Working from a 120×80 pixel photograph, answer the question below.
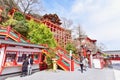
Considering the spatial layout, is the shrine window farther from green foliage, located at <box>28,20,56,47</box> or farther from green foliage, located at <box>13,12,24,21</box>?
green foliage, located at <box>13,12,24,21</box>

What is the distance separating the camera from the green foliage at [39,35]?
16969 millimetres

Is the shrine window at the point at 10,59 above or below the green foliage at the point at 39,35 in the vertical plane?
below

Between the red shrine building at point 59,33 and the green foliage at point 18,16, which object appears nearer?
the green foliage at point 18,16

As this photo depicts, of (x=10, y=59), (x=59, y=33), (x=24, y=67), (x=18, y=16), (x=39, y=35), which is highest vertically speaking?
(x=18, y=16)

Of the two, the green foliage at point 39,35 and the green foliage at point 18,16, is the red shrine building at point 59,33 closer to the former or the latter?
the green foliage at point 18,16

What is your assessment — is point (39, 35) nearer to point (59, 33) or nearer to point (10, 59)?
point (10, 59)

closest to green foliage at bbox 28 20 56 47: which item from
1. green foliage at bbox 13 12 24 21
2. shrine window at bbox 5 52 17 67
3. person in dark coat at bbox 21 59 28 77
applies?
green foliage at bbox 13 12 24 21

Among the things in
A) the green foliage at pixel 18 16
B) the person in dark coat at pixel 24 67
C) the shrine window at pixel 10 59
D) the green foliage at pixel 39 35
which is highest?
the green foliage at pixel 18 16

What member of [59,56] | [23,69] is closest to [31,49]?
[23,69]

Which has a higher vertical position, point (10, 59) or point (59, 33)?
point (59, 33)

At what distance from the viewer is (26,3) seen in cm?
2319

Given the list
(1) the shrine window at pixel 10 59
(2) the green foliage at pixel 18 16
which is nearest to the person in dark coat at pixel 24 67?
(1) the shrine window at pixel 10 59

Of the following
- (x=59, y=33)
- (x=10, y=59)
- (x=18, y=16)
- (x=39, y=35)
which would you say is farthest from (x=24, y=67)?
(x=59, y=33)

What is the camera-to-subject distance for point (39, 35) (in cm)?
1717
